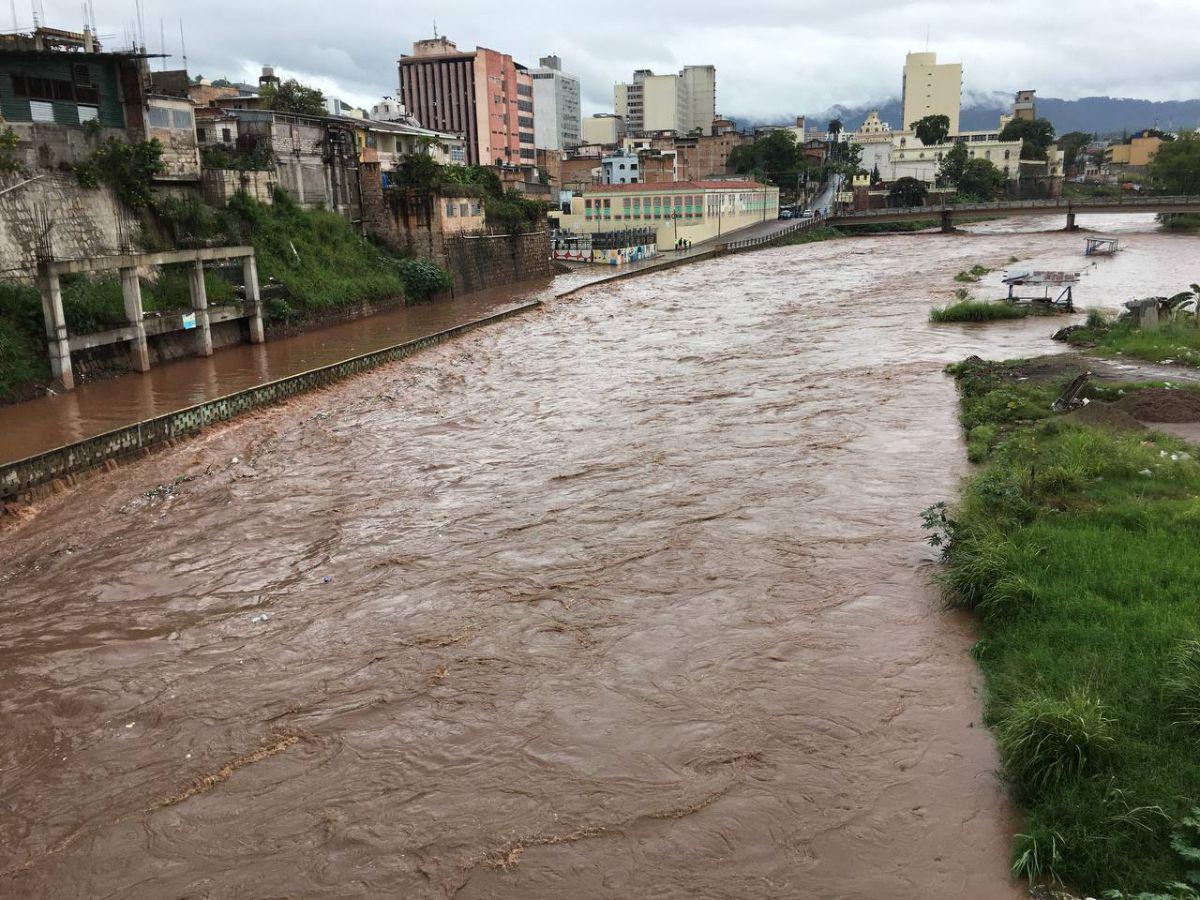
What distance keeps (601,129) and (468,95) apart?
40.7 meters

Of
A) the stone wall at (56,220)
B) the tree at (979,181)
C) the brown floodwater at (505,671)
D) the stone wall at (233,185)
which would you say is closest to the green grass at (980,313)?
the brown floodwater at (505,671)

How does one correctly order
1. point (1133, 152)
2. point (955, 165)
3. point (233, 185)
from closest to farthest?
1. point (233, 185)
2. point (955, 165)
3. point (1133, 152)

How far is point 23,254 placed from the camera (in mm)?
21391

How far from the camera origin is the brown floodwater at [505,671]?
251 inches

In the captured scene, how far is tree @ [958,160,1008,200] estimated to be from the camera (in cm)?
9581

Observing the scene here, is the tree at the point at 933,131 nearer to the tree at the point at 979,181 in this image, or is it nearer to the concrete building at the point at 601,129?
the tree at the point at 979,181

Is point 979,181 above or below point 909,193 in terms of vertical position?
above

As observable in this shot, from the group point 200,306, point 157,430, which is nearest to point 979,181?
point 200,306

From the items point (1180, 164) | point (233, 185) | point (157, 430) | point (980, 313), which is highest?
point (1180, 164)

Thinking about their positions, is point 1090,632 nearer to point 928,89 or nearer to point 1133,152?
point 1133,152

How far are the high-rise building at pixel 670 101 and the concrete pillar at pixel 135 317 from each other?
11811 centimetres

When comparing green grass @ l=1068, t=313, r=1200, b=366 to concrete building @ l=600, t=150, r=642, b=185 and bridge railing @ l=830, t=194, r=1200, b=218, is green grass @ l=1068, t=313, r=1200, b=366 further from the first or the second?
concrete building @ l=600, t=150, r=642, b=185

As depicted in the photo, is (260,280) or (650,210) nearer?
(260,280)

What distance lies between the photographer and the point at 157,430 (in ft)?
52.6
